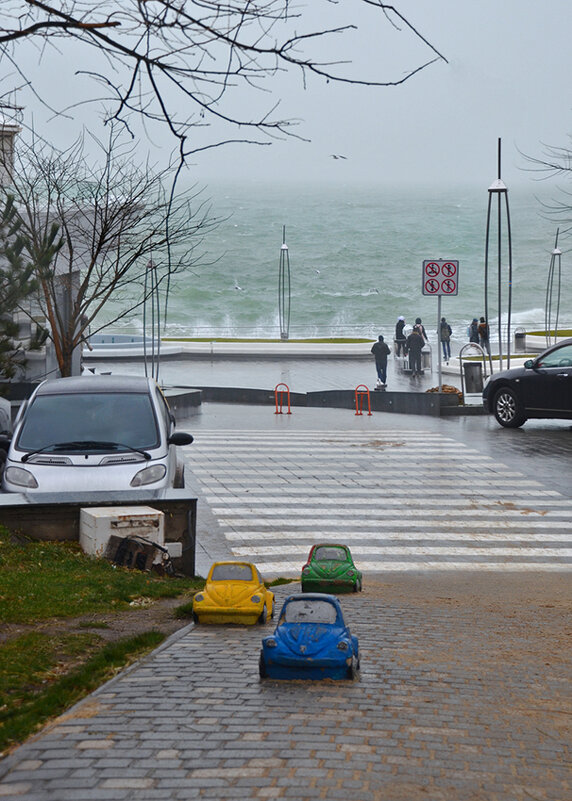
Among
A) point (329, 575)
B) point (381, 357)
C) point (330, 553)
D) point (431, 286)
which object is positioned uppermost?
point (431, 286)

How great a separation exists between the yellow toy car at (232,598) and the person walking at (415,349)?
28510 mm

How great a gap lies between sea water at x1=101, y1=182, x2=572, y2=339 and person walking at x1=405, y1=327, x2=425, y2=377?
75.3 feet

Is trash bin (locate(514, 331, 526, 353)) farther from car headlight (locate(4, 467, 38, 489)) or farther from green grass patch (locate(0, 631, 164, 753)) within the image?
green grass patch (locate(0, 631, 164, 753))

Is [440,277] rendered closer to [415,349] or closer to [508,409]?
[508,409]

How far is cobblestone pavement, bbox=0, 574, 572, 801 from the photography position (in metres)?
4.40

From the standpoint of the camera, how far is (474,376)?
90.8 feet

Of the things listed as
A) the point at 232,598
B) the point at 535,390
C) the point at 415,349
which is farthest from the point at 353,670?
the point at 415,349

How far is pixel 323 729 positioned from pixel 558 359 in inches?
683

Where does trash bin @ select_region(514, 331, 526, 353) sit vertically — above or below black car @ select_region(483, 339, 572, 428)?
above

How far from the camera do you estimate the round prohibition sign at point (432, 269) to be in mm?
24248

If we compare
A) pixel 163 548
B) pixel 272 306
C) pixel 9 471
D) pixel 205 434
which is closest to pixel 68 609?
pixel 163 548

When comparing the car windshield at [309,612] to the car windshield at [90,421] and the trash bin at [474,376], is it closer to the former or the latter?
the car windshield at [90,421]

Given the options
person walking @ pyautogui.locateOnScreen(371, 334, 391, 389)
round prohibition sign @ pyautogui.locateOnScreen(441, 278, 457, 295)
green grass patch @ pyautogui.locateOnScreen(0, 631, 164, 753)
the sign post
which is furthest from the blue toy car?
person walking @ pyautogui.locateOnScreen(371, 334, 391, 389)

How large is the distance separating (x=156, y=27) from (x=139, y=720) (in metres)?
3.28
